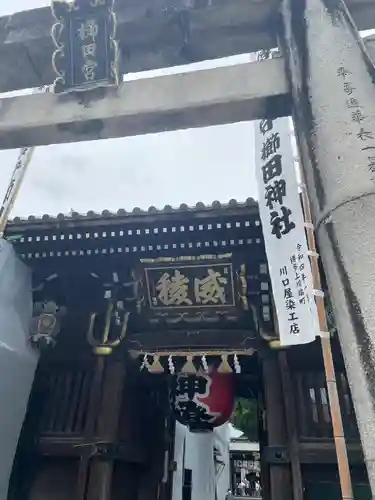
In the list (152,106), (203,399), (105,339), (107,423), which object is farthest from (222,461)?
(152,106)

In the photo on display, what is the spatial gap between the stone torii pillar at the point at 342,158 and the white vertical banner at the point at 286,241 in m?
0.87

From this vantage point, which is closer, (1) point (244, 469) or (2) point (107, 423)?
(2) point (107, 423)

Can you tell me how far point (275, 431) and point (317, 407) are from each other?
0.67m

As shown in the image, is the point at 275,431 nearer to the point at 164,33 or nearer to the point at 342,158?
the point at 342,158

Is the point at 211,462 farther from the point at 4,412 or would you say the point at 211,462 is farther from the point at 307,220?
the point at 307,220

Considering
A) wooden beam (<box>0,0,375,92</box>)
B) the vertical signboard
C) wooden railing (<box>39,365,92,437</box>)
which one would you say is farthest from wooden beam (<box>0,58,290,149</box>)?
wooden railing (<box>39,365,92,437</box>)

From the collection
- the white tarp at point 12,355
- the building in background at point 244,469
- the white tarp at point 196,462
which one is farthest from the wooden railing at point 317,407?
the building in background at point 244,469

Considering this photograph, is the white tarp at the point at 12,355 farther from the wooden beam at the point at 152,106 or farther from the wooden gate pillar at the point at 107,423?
the wooden beam at the point at 152,106

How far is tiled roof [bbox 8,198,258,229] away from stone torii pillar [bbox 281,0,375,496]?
7.93ft

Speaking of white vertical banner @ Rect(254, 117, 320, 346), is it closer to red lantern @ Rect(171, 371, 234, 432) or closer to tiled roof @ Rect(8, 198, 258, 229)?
tiled roof @ Rect(8, 198, 258, 229)

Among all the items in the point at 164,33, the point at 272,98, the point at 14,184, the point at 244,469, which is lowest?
the point at 244,469

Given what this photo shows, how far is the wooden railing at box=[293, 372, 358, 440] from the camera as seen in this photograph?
232 inches

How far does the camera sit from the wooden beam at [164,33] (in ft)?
14.0

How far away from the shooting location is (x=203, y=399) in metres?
6.63
